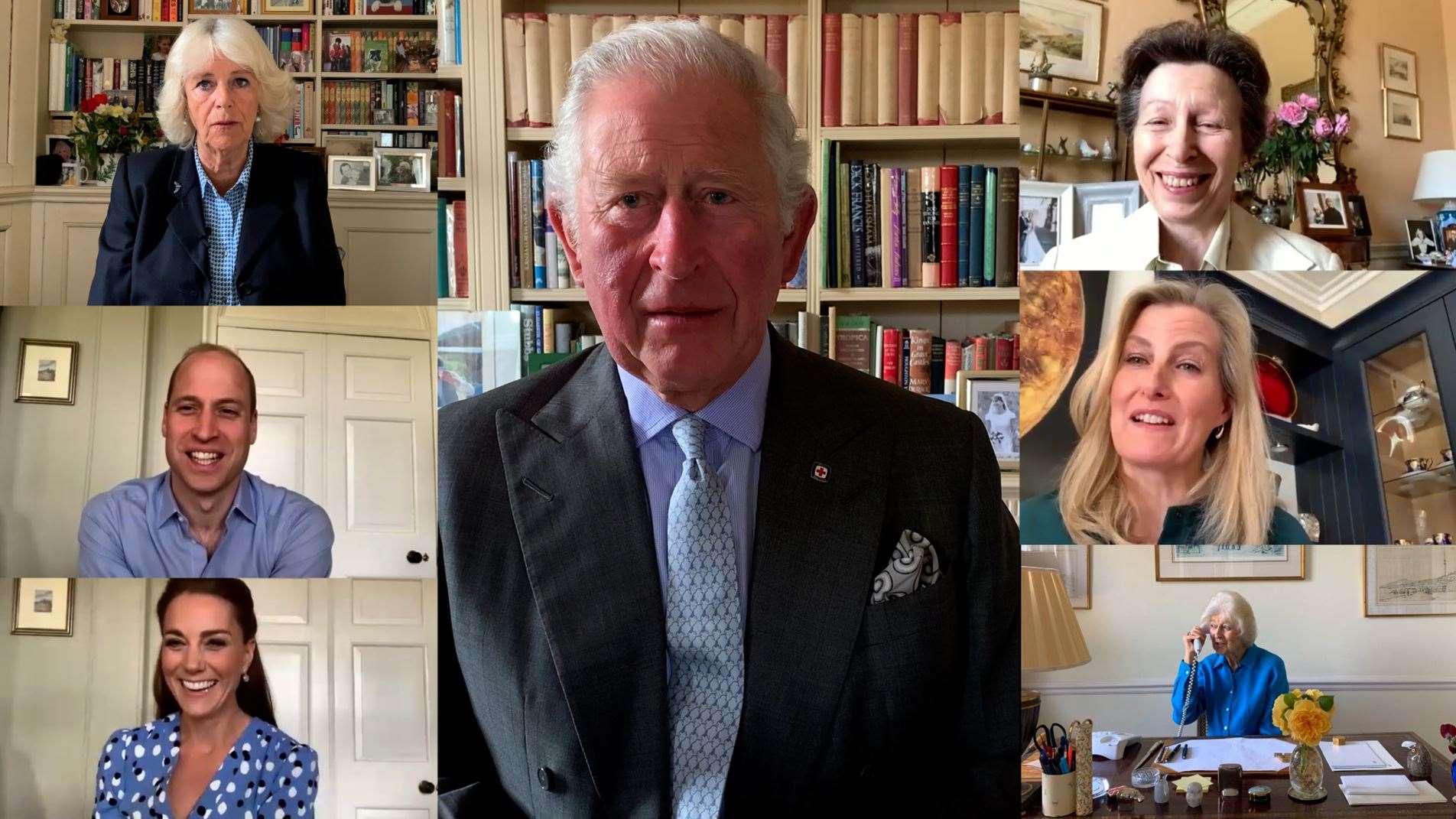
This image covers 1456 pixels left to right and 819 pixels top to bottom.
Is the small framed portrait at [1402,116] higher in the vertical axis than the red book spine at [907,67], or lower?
lower

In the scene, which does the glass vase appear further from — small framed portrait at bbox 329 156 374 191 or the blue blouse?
small framed portrait at bbox 329 156 374 191

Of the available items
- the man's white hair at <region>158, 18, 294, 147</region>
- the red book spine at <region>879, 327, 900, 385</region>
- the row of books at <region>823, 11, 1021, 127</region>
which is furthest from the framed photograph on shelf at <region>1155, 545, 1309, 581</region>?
the man's white hair at <region>158, 18, 294, 147</region>

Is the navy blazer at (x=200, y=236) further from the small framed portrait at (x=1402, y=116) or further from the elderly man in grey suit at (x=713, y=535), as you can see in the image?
the small framed portrait at (x=1402, y=116)

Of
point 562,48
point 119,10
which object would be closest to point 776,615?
point 562,48

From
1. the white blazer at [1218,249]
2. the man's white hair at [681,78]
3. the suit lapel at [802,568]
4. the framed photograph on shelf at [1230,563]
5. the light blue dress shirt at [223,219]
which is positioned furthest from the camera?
the framed photograph on shelf at [1230,563]

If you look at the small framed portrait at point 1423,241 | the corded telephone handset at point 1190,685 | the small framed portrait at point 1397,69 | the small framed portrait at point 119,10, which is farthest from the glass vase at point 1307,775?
the small framed portrait at point 119,10

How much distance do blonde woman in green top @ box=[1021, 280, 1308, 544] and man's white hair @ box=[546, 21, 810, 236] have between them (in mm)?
660

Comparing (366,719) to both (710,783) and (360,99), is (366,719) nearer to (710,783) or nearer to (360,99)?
(710,783)

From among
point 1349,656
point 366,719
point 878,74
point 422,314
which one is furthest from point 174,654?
point 1349,656

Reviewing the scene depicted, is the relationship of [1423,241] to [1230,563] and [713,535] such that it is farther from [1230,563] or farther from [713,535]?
[713,535]

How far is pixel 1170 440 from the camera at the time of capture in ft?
6.35

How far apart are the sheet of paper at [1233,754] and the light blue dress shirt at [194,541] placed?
1.47 meters

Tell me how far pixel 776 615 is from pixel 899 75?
2.73ft

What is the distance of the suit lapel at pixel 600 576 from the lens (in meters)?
1.67
